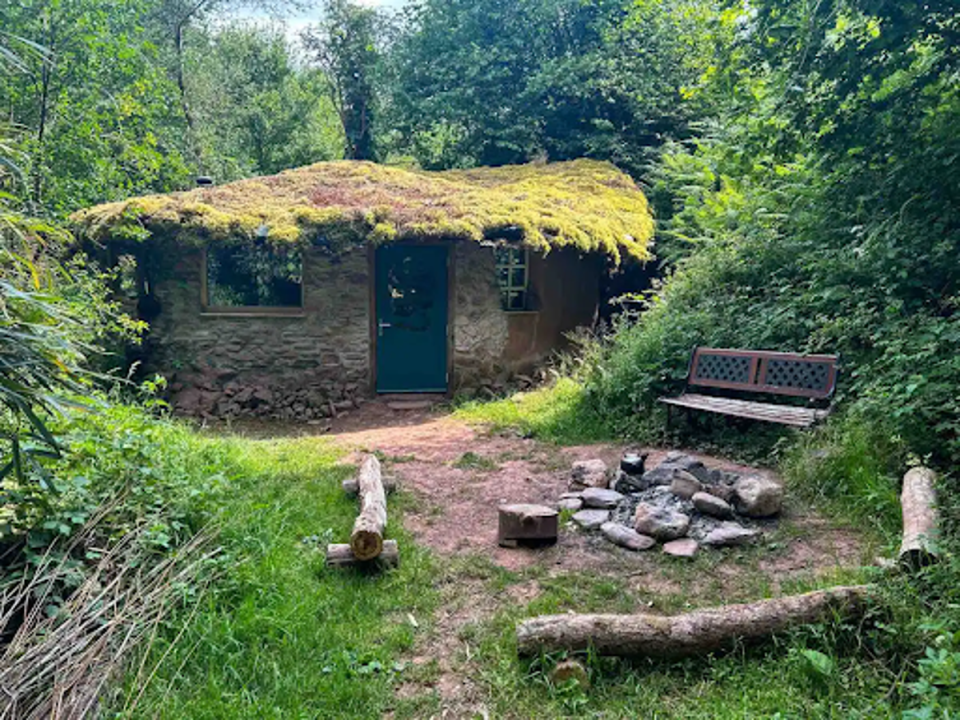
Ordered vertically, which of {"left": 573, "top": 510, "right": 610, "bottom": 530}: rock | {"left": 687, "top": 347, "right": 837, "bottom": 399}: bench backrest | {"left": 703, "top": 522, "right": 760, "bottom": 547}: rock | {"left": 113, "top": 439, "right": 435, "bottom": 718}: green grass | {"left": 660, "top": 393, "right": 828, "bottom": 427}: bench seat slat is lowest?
{"left": 113, "top": 439, "right": 435, "bottom": 718}: green grass

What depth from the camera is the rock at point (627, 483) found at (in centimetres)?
472

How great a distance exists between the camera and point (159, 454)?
13.3 feet

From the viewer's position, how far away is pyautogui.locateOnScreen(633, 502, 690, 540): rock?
13.0ft

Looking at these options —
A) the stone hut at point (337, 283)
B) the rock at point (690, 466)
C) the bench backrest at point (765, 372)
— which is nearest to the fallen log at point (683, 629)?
the rock at point (690, 466)

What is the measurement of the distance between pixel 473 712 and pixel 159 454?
8.50ft

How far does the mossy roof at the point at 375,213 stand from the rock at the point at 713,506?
493 cm

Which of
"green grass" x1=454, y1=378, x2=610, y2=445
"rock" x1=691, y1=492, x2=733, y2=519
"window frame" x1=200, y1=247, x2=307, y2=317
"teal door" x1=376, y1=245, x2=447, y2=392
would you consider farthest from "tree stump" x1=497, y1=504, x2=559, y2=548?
"window frame" x1=200, y1=247, x2=307, y2=317

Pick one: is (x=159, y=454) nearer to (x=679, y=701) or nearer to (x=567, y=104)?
(x=679, y=701)

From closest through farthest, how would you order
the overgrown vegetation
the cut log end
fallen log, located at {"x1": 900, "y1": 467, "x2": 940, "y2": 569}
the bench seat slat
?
the overgrown vegetation < fallen log, located at {"x1": 900, "y1": 467, "x2": 940, "y2": 569} < the cut log end < the bench seat slat

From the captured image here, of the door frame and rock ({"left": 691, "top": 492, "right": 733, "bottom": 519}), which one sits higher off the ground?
the door frame

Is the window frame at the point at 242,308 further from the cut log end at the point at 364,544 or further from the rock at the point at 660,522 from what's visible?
the rock at the point at 660,522

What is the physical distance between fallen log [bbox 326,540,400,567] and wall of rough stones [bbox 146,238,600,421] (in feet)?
16.7

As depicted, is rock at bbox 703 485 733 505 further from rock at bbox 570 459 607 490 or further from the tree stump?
the tree stump

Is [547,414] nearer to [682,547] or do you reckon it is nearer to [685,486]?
[685,486]
